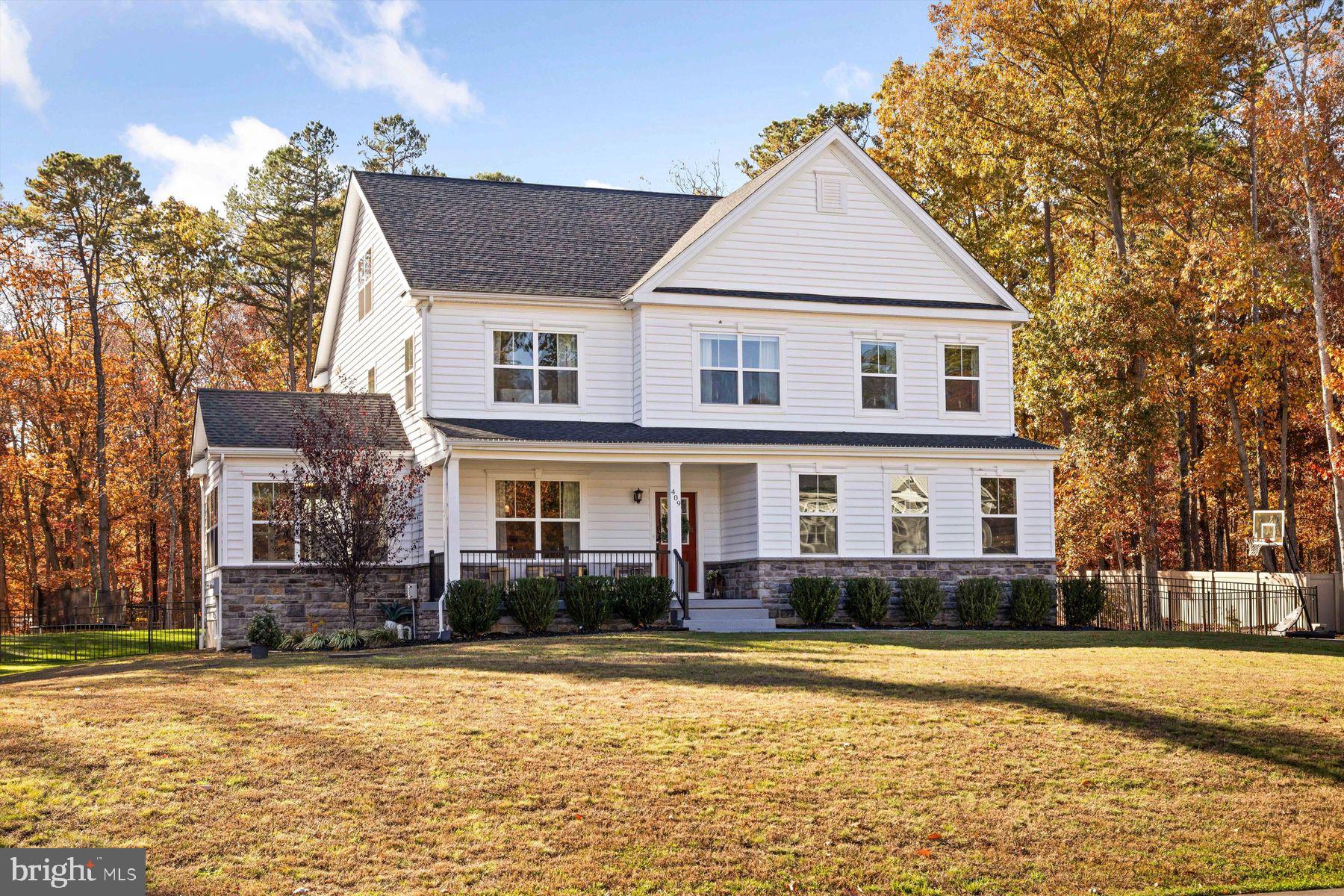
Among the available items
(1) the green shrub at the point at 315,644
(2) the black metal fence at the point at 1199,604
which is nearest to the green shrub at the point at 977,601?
(2) the black metal fence at the point at 1199,604

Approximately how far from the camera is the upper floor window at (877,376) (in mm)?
26547

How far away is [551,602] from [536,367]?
5.14 metres

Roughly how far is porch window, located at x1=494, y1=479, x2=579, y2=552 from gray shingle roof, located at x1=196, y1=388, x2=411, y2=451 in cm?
223

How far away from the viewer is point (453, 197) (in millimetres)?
28500

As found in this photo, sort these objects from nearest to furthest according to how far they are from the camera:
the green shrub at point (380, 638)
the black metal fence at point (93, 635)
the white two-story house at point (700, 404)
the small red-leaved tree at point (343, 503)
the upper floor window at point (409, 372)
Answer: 1. the small red-leaved tree at point (343, 503)
2. the green shrub at point (380, 638)
3. the white two-story house at point (700, 404)
4. the black metal fence at point (93, 635)
5. the upper floor window at point (409, 372)

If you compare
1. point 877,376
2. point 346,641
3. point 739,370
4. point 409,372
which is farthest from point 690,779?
point 877,376

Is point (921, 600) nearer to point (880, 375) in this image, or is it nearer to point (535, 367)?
point (880, 375)

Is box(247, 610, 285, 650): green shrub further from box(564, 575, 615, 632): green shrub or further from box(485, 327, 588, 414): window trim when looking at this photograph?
box(485, 327, 588, 414): window trim

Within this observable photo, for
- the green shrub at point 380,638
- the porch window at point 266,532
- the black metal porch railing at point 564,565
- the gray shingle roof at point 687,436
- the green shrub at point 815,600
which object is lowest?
the green shrub at point 380,638

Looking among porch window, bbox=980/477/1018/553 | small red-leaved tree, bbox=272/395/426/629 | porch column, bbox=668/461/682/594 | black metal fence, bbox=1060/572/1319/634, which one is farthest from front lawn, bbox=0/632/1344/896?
black metal fence, bbox=1060/572/1319/634

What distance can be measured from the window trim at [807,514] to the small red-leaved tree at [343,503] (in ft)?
23.0

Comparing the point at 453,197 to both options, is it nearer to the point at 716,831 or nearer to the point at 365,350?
the point at 365,350

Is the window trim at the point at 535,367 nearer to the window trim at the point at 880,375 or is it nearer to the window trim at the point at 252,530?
the window trim at the point at 252,530

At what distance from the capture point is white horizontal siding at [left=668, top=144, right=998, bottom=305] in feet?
85.0
